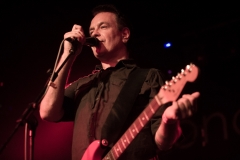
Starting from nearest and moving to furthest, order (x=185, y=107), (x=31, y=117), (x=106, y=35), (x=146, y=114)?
(x=185, y=107)
(x=146, y=114)
(x=31, y=117)
(x=106, y=35)

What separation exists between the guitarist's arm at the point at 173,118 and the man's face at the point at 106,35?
24.7 inches

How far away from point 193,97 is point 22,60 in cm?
231

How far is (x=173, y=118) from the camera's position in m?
1.27

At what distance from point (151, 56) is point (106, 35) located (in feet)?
6.55

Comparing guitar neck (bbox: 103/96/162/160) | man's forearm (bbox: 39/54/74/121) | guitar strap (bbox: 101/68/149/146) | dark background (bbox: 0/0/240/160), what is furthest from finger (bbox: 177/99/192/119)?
dark background (bbox: 0/0/240/160)

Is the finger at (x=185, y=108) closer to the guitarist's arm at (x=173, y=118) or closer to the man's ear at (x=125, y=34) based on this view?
the guitarist's arm at (x=173, y=118)

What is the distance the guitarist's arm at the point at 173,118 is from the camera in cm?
122

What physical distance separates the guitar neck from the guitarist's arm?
6 centimetres

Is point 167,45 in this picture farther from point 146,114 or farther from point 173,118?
point 173,118

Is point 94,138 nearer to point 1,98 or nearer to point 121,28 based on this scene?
point 121,28

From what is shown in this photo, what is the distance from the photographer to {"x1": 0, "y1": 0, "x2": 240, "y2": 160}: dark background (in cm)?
313

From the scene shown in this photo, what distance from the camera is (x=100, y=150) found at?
1.60m

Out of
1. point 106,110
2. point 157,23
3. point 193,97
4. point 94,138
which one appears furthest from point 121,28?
point 157,23

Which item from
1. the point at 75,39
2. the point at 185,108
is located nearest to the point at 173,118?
the point at 185,108
